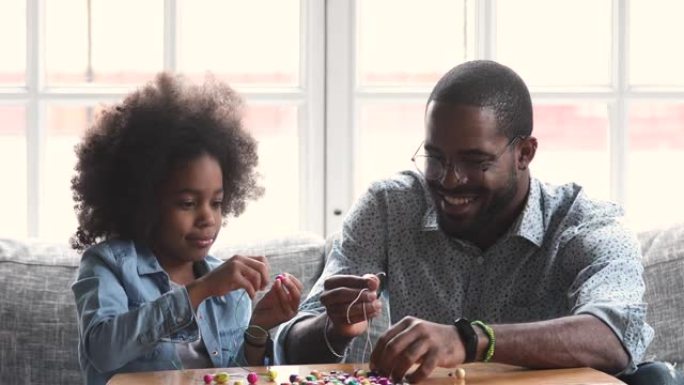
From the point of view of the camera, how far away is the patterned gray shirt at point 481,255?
2.44 m

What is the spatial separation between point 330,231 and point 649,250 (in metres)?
0.89

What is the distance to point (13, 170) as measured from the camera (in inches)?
137

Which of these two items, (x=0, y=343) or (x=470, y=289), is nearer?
(x=470, y=289)

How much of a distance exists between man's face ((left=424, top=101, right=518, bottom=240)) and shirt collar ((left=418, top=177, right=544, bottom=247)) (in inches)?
2.3

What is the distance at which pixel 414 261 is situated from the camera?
8.43 feet

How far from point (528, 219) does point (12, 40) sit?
1681 millimetres

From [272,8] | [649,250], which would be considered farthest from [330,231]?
[649,250]

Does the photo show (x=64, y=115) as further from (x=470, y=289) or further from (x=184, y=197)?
(x=470, y=289)

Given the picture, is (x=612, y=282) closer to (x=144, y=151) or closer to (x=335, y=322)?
(x=335, y=322)

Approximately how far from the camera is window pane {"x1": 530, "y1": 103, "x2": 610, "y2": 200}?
3.58 m

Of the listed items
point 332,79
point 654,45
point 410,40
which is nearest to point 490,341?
point 332,79

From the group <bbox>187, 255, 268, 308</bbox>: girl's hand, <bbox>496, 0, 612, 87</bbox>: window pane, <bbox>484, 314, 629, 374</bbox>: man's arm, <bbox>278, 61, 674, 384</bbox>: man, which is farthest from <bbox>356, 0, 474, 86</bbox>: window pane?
<bbox>484, 314, 629, 374</bbox>: man's arm

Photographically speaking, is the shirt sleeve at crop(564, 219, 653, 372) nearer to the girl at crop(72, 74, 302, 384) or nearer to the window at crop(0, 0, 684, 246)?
the girl at crop(72, 74, 302, 384)

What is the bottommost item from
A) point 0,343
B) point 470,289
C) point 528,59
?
point 0,343
